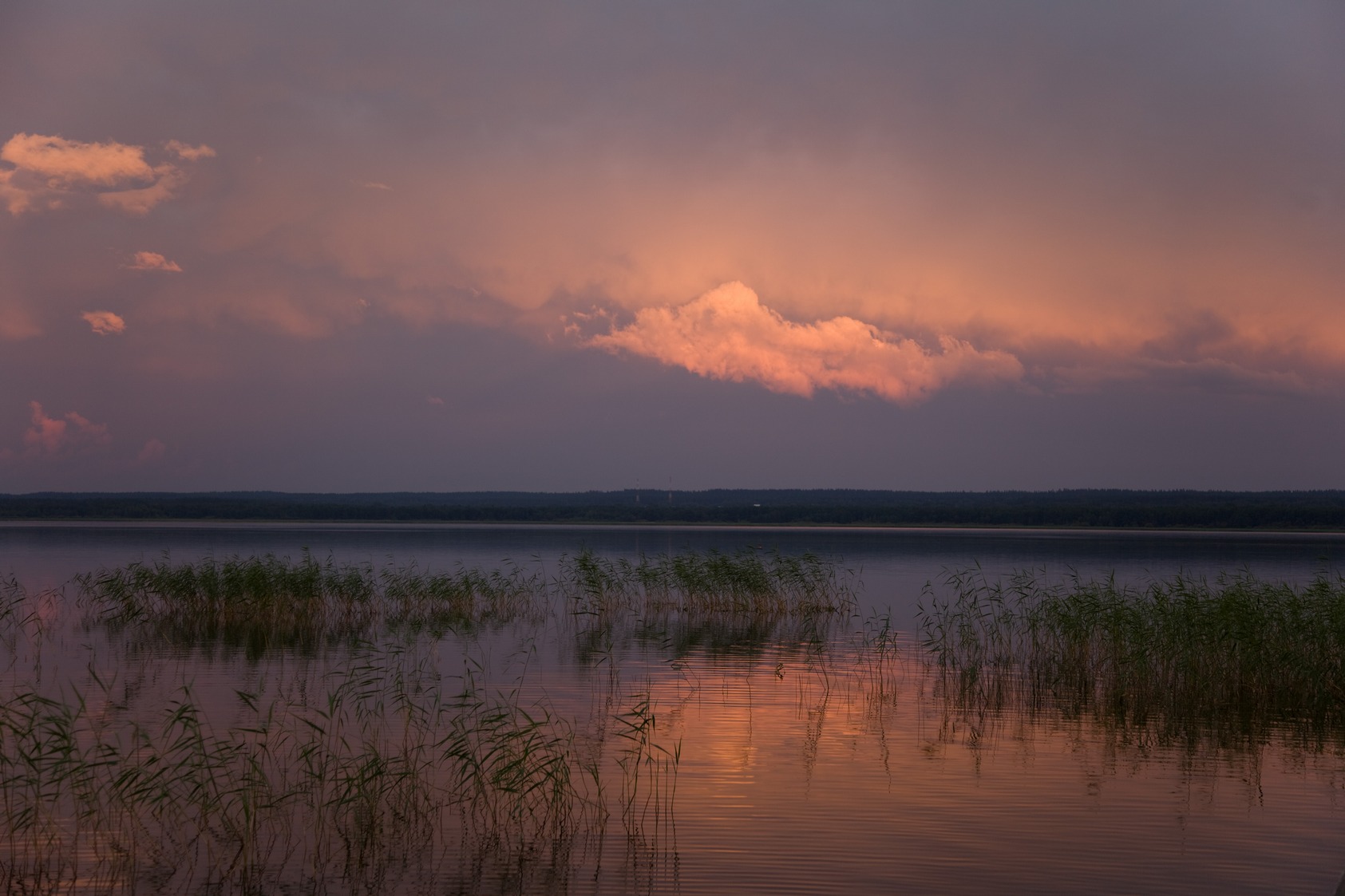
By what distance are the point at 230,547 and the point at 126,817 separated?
6541 cm

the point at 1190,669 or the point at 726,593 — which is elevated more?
the point at 1190,669

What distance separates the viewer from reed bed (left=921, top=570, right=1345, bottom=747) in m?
17.1

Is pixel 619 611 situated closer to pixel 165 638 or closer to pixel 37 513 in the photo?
pixel 165 638

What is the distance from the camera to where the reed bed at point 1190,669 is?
17.1 metres

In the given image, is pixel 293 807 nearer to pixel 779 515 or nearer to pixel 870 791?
pixel 870 791

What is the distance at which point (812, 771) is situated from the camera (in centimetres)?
1369

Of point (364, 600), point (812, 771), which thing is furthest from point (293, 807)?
point (364, 600)

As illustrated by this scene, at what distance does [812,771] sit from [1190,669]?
892cm

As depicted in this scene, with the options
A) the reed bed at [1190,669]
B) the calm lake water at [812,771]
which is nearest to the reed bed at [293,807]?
the calm lake water at [812,771]

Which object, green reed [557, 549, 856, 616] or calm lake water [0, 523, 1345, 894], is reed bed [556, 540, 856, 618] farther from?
calm lake water [0, 523, 1345, 894]

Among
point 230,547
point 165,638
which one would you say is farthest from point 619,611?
point 230,547

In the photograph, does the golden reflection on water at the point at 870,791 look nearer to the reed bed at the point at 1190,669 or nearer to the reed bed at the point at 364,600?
the reed bed at the point at 1190,669

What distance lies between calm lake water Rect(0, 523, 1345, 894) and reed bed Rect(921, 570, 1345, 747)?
101 centimetres

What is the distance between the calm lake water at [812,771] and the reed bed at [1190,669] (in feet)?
3.32
